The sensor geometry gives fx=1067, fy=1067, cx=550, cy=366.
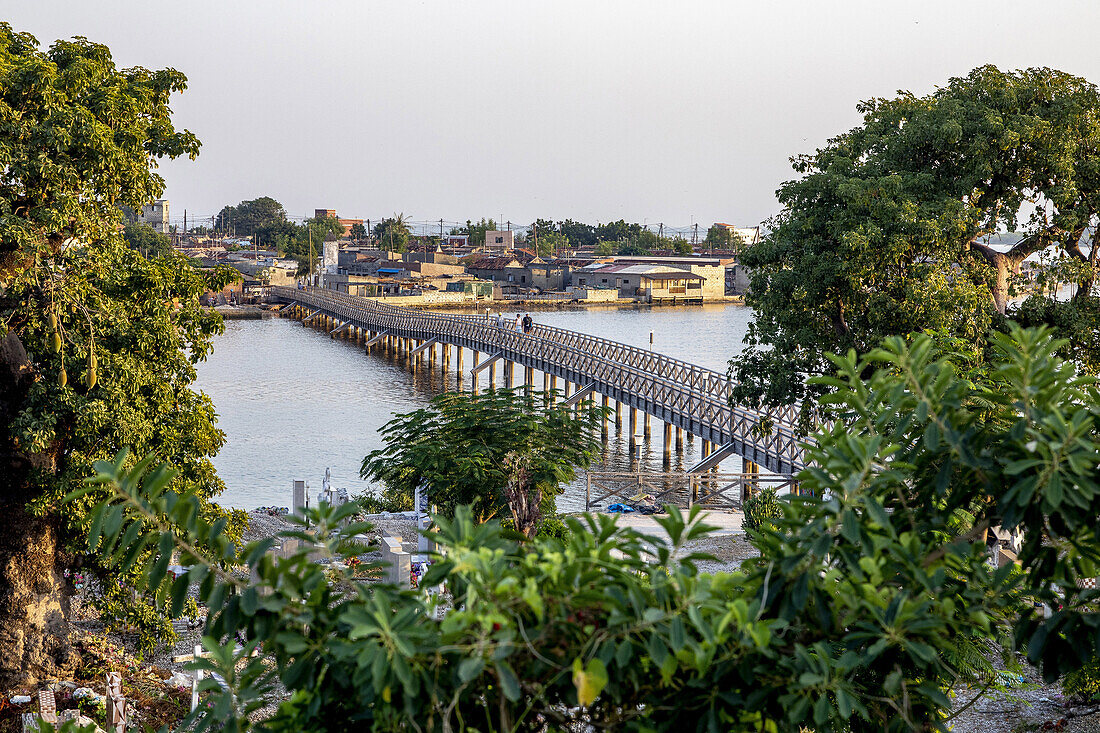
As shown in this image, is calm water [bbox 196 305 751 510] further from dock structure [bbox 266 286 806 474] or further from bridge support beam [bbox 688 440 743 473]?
bridge support beam [bbox 688 440 743 473]

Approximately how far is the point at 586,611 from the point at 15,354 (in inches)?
414

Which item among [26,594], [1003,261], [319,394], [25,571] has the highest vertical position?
[1003,261]

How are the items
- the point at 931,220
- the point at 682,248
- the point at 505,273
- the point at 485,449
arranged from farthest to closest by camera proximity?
the point at 682,248 → the point at 505,273 → the point at 931,220 → the point at 485,449

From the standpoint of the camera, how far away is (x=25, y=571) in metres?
12.8

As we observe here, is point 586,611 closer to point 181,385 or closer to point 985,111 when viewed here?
point 181,385

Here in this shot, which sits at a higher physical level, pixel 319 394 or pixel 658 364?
pixel 658 364

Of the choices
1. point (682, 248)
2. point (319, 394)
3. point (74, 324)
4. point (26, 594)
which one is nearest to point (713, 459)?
point (26, 594)

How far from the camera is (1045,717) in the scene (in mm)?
11516

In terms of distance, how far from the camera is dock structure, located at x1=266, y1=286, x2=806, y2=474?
86.6ft

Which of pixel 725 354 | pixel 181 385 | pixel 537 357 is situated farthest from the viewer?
pixel 725 354

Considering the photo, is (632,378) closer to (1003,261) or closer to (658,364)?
(658,364)

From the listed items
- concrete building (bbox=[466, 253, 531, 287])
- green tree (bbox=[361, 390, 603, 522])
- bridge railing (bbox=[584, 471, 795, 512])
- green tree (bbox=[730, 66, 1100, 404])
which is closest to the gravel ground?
green tree (bbox=[361, 390, 603, 522])

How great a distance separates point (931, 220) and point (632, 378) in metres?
18.6

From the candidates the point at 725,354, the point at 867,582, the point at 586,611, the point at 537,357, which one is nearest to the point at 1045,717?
the point at 867,582
